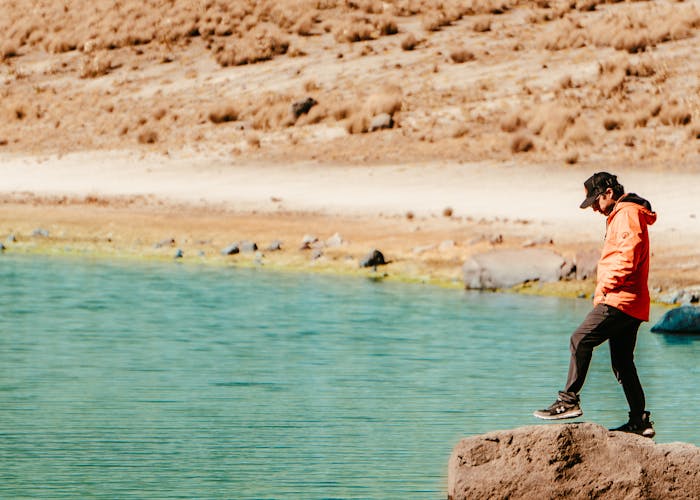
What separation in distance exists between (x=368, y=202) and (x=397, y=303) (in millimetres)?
8805

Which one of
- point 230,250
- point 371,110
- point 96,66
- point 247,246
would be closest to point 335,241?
point 247,246

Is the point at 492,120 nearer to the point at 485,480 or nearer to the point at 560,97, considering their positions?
the point at 560,97

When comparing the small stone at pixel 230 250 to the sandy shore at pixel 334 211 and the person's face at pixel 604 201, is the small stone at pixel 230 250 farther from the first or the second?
the person's face at pixel 604 201

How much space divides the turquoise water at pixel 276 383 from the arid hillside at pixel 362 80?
12.3 metres

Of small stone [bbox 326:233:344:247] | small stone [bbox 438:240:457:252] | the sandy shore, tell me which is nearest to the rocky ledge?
the sandy shore

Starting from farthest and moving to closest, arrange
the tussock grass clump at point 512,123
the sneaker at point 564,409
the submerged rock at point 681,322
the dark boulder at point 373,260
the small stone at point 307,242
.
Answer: the tussock grass clump at point 512,123, the small stone at point 307,242, the dark boulder at point 373,260, the submerged rock at point 681,322, the sneaker at point 564,409

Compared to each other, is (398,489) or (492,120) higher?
(492,120)

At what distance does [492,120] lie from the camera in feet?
102

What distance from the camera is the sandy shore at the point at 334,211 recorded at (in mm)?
19672

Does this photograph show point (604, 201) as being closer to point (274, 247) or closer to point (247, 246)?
point (274, 247)

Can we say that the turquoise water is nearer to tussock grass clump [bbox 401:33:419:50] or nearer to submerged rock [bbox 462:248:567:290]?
submerged rock [bbox 462:248:567:290]

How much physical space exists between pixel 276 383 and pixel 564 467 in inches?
169

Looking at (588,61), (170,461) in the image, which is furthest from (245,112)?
(170,461)

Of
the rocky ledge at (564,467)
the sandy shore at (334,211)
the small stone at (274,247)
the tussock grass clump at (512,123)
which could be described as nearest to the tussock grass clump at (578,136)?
the tussock grass clump at (512,123)
